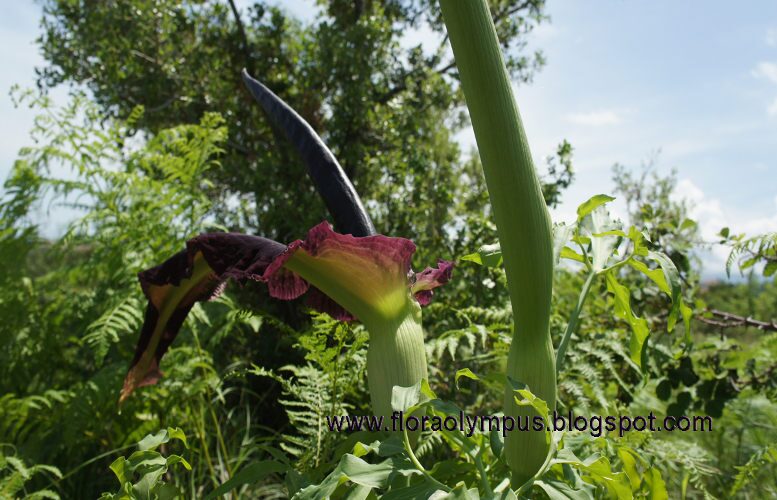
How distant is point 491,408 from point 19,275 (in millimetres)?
1694

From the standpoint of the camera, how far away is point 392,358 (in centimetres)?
61

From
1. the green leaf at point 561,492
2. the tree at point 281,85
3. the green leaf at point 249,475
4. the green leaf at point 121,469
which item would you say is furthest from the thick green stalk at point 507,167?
the tree at point 281,85

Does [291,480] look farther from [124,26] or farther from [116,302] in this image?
[124,26]

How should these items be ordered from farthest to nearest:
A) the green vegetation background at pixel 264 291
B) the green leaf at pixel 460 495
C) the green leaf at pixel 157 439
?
the green vegetation background at pixel 264 291, the green leaf at pixel 157 439, the green leaf at pixel 460 495

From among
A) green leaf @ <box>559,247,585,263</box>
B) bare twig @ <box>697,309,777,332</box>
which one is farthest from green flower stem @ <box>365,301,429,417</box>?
bare twig @ <box>697,309,777,332</box>

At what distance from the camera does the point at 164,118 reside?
110 inches

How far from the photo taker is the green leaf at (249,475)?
597mm

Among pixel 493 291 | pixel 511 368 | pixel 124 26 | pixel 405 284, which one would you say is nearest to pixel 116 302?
pixel 493 291

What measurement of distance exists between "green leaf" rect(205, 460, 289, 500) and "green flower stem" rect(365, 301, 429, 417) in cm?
13

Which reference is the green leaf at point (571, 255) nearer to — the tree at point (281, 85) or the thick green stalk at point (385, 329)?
the thick green stalk at point (385, 329)

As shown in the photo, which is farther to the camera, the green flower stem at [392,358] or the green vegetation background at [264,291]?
the green vegetation background at [264,291]

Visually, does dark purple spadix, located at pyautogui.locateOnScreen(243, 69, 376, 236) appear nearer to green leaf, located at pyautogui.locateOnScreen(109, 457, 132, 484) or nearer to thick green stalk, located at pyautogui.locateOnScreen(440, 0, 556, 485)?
thick green stalk, located at pyautogui.locateOnScreen(440, 0, 556, 485)

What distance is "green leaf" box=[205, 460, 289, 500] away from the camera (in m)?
0.60

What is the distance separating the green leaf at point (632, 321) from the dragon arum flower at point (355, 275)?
20 cm
